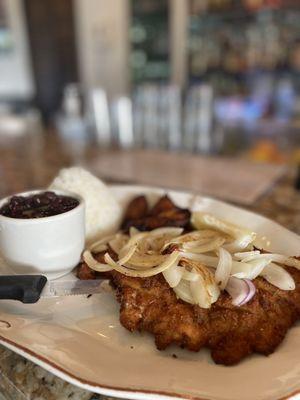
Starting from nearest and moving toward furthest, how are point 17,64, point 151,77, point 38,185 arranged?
point 38,185 → point 151,77 → point 17,64

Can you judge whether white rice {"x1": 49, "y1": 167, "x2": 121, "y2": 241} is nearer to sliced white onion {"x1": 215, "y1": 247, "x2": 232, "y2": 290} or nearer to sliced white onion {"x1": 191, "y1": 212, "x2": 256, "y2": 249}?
sliced white onion {"x1": 191, "y1": 212, "x2": 256, "y2": 249}

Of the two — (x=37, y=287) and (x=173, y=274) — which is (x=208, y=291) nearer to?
(x=173, y=274)

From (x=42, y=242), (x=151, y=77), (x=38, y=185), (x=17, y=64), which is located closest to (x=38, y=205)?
(x=42, y=242)

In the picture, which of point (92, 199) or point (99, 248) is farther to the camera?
point (92, 199)

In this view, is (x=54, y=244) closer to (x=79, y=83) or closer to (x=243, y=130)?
(x=243, y=130)

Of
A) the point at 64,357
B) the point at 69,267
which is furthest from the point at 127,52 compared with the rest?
the point at 64,357

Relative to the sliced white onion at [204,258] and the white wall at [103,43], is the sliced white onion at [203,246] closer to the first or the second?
the sliced white onion at [204,258]
